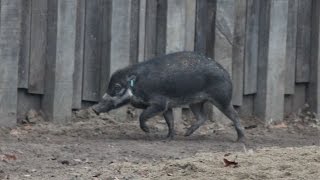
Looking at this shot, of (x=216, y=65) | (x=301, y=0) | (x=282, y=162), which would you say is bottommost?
(x=282, y=162)

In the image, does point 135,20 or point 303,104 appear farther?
point 303,104

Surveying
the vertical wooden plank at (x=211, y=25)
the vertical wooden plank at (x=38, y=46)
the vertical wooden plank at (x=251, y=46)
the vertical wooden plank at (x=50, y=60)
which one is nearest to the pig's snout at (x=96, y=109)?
the vertical wooden plank at (x=50, y=60)

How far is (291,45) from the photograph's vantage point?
1091 centimetres

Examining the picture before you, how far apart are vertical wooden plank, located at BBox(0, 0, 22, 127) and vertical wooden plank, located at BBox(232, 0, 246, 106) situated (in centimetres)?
260

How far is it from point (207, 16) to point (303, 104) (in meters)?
1.87

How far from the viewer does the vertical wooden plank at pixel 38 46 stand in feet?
31.5

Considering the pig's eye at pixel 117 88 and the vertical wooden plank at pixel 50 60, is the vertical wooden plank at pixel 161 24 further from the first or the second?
the vertical wooden plank at pixel 50 60

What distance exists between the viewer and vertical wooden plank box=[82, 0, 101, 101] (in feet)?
32.5

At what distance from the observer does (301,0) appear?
36.0ft

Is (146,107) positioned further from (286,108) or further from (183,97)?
(286,108)

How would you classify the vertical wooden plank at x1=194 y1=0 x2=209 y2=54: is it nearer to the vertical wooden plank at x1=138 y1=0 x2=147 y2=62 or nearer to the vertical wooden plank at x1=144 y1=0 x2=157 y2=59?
the vertical wooden plank at x1=144 y1=0 x2=157 y2=59

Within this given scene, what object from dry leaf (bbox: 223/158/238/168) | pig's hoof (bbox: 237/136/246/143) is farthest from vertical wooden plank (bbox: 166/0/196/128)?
dry leaf (bbox: 223/158/238/168)

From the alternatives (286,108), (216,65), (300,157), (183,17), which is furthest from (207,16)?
(300,157)

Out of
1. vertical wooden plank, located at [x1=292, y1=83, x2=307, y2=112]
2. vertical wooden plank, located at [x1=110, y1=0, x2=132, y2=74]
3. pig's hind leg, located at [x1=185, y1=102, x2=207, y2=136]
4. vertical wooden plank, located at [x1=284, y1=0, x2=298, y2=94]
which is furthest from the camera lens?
vertical wooden plank, located at [x1=292, y1=83, x2=307, y2=112]
